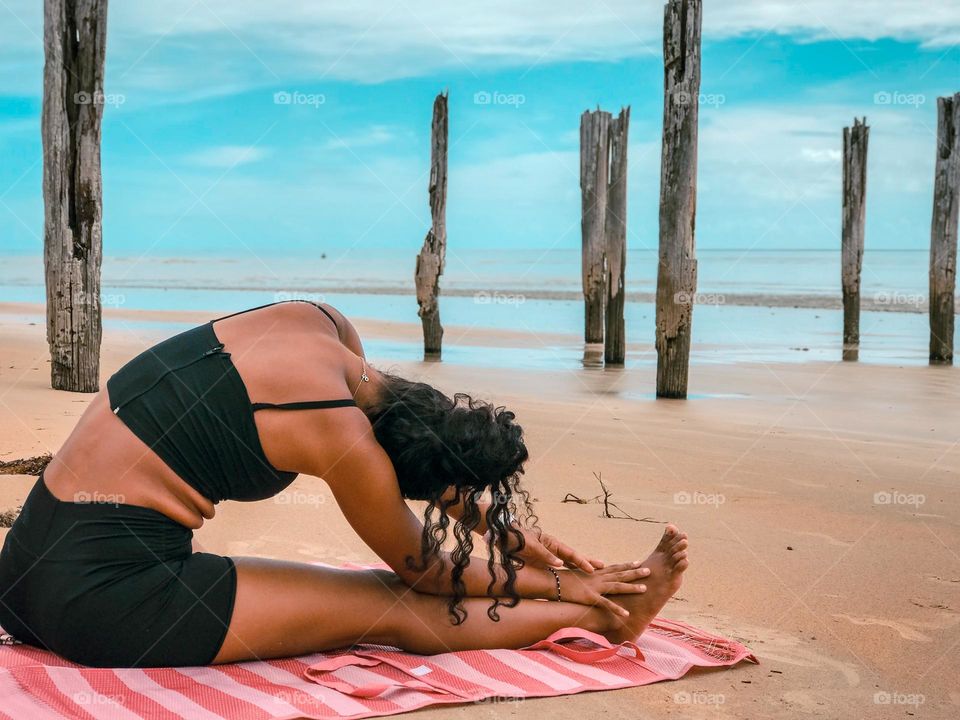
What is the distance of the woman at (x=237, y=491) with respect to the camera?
2.76 m

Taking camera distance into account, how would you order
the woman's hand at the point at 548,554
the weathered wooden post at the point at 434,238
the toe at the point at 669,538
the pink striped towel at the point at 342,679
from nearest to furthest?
the pink striped towel at the point at 342,679 → the woman's hand at the point at 548,554 → the toe at the point at 669,538 → the weathered wooden post at the point at 434,238

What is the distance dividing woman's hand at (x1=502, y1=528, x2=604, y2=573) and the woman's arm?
0.03m

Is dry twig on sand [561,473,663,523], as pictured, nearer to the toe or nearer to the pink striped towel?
the toe

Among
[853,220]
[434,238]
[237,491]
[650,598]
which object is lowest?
[650,598]

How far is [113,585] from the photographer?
2756 millimetres

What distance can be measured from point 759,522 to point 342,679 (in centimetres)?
277

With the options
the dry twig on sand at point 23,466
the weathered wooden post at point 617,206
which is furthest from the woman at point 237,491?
the weathered wooden post at point 617,206

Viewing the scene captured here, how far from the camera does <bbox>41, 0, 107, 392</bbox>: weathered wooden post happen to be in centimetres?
762

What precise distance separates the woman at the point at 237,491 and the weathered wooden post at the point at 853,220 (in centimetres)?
1441

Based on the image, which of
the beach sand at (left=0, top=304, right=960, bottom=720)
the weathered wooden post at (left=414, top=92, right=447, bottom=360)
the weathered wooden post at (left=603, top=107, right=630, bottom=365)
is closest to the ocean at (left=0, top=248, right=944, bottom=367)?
the weathered wooden post at (left=414, top=92, right=447, bottom=360)

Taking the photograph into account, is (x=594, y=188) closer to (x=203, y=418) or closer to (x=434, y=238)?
(x=434, y=238)

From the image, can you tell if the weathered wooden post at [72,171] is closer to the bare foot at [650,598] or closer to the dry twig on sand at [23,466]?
the dry twig on sand at [23,466]

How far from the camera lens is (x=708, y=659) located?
3.24 meters

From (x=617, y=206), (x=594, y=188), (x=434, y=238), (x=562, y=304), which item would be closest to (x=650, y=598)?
(x=434, y=238)
